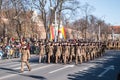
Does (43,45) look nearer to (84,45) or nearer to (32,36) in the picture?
(84,45)

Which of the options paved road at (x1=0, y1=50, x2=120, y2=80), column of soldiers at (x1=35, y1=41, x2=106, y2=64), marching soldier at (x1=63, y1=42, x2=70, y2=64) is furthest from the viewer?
column of soldiers at (x1=35, y1=41, x2=106, y2=64)

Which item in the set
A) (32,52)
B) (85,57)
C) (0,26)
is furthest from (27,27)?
(85,57)

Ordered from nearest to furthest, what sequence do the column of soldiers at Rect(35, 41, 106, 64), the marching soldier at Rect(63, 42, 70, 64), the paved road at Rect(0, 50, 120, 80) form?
the paved road at Rect(0, 50, 120, 80), the marching soldier at Rect(63, 42, 70, 64), the column of soldiers at Rect(35, 41, 106, 64)

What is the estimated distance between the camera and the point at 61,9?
59.9 m

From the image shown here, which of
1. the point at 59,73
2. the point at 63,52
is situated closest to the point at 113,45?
the point at 63,52

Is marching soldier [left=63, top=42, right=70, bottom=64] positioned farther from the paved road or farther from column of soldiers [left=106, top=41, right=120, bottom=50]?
column of soldiers [left=106, top=41, right=120, bottom=50]

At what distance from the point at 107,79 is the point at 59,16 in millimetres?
42778

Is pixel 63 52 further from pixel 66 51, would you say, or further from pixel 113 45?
pixel 113 45

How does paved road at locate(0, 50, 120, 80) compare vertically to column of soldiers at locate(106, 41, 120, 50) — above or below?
below

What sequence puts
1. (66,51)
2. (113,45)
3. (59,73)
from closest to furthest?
(59,73) → (66,51) → (113,45)

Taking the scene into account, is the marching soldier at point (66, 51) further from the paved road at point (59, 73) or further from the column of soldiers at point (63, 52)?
the paved road at point (59, 73)

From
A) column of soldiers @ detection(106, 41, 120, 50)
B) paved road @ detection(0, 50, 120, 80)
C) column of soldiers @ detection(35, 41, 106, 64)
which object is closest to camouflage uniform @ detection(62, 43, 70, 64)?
column of soldiers @ detection(35, 41, 106, 64)

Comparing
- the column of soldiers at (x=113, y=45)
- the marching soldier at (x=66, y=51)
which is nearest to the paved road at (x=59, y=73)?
the marching soldier at (x=66, y=51)

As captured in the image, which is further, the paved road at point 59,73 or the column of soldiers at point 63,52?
the column of soldiers at point 63,52
